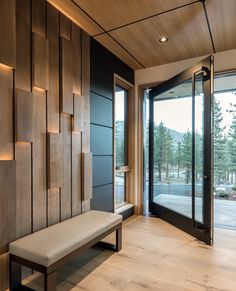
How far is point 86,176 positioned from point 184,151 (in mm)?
1654

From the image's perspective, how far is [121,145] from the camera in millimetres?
4043

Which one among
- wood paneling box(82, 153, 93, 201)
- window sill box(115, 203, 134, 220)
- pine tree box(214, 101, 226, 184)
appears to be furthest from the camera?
pine tree box(214, 101, 226, 184)

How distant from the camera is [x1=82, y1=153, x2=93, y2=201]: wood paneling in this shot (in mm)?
2792

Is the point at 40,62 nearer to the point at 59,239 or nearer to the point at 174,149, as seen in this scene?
the point at 59,239

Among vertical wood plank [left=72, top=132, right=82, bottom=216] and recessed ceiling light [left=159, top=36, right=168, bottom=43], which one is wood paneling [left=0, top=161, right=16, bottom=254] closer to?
vertical wood plank [left=72, top=132, right=82, bottom=216]

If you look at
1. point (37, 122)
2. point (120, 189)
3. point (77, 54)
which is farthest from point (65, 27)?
point (120, 189)

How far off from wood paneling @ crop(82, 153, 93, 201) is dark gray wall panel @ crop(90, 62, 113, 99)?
0.97 m

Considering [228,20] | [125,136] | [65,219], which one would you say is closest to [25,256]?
[65,219]

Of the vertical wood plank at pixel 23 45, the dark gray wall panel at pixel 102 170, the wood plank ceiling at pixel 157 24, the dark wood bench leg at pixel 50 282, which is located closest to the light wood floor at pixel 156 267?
the dark wood bench leg at pixel 50 282

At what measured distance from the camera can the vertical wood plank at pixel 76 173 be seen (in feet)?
8.74

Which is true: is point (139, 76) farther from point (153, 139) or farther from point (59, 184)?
point (59, 184)

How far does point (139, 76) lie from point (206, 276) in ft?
10.9

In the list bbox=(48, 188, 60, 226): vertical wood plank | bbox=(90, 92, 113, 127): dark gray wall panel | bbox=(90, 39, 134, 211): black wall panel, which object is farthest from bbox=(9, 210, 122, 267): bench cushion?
bbox=(90, 92, 113, 127): dark gray wall panel

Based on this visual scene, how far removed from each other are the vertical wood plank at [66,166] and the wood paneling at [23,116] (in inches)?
18.5
